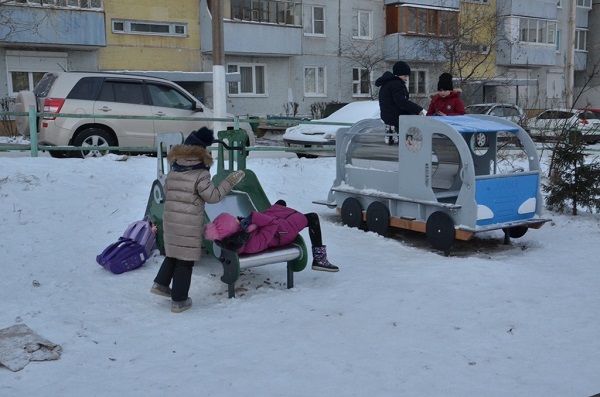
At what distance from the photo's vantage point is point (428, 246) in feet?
26.0

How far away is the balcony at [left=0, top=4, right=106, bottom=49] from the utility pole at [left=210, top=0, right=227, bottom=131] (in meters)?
12.9

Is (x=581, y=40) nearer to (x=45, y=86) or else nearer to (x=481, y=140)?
(x=45, y=86)

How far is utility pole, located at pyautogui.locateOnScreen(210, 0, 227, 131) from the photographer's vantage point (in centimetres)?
1243

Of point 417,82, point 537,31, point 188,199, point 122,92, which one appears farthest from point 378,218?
point 537,31

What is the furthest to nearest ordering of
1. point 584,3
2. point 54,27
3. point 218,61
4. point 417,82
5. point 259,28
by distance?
point 584,3
point 417,82
point 259,28
point 54,27
point 218,61

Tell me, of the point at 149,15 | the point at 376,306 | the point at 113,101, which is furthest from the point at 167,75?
the point at 376,306

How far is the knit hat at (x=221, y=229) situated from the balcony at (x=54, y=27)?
19737 millimetres

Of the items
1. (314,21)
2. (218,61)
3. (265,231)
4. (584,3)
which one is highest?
(584,3)

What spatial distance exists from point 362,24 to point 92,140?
23158 mm

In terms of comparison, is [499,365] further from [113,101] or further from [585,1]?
[585,1]

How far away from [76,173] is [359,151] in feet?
12.9

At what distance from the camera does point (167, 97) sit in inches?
533

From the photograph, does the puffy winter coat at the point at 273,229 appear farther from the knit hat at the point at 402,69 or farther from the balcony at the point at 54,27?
the balcony at the point at 54,27

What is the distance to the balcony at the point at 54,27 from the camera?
76.2ft
